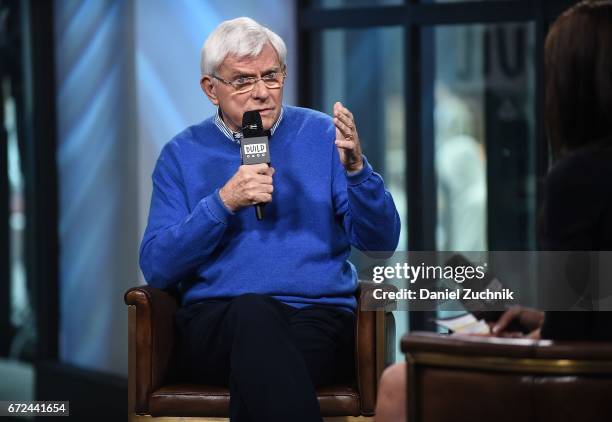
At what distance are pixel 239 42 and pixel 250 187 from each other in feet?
1.44

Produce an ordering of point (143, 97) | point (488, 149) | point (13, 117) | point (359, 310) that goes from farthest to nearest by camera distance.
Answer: point (13, 117), point (488, 149), point (143, 97), point (359, 310)

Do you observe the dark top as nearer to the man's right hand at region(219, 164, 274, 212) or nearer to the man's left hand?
the man's left hand

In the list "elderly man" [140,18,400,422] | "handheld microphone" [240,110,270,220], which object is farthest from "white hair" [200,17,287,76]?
"handheld microphone" [240,110,270,220]

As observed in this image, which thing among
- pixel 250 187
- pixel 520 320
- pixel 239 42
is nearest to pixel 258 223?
pixel 250 187

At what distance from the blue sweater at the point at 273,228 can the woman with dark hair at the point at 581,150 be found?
0.84 metres

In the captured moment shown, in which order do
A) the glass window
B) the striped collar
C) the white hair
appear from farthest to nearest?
the glass window, the striped collar, the white hair

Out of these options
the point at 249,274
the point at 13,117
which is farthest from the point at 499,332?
the point at 13,117

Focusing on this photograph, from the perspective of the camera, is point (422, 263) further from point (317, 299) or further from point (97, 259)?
point (317, 299)

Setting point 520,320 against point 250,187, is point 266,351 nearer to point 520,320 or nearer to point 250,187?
point 250,187

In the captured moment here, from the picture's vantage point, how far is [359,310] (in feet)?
8.90

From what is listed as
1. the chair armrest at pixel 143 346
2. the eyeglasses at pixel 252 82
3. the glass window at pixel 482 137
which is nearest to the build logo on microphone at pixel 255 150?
the eyeglasses at pixel 252 82

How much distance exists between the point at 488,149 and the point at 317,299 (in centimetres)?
210

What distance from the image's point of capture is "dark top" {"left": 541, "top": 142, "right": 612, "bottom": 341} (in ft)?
5.91

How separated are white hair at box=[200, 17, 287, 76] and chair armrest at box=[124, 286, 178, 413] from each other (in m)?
0.64
